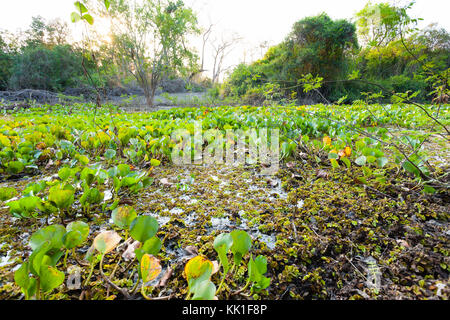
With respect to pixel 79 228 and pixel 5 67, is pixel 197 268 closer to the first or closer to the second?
pixel 79 228

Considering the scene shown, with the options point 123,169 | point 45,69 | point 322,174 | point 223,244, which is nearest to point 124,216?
point 223,244

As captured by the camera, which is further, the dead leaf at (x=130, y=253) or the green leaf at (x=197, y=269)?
the dead leaf at (x=130, y=253)

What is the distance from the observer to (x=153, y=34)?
28.8 feet

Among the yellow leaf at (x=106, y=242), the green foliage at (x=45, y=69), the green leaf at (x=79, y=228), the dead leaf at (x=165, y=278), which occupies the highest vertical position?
the green foliage at (x=45, y=69)

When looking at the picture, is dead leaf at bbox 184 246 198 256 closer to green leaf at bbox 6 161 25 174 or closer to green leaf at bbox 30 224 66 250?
green leaf at bbox 30 224 66 250

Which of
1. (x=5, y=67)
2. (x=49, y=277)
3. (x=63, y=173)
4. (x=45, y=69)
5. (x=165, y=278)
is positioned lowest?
(x=165, y=278)

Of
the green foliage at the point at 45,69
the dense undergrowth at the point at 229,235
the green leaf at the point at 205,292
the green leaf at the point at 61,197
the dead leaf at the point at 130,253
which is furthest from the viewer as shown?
the green foliage at the point at 45,69

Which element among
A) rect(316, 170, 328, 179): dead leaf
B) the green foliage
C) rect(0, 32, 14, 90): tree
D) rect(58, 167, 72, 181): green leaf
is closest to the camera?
rect(58, 167, 72, 181): green leaf

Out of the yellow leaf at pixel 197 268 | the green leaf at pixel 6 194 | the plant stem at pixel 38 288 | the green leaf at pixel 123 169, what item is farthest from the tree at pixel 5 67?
the yellow leaf at pixel 197 268

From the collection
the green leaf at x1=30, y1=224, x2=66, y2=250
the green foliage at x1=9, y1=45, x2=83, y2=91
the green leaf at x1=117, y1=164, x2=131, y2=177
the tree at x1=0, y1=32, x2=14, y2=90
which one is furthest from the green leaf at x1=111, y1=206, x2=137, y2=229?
the tree at x1=0, y1=32, x2=14, y2=90

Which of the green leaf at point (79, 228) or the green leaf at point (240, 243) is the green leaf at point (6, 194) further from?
the green leaf at point (240, 243)

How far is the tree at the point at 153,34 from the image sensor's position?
26.8ft

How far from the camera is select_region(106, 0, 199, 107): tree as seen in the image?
26.8 feet
